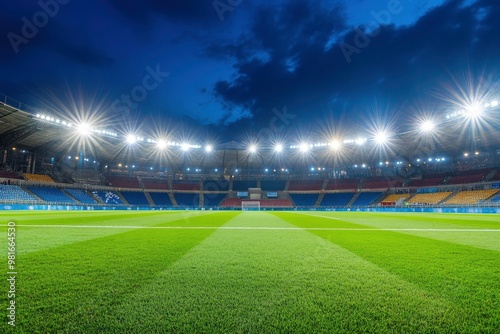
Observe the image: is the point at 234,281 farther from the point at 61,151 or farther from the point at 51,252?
the point at 61,151

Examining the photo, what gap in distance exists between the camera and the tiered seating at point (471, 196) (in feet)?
109

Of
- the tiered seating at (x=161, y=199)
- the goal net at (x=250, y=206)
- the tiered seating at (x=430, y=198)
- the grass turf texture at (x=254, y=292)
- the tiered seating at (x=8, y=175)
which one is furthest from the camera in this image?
the tiered seating at (x=161, y=199)

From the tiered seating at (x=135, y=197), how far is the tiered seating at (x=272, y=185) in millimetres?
25232

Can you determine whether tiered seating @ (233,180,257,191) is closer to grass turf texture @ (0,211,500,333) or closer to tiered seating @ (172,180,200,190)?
tiered seating @ (172,180,200,190)

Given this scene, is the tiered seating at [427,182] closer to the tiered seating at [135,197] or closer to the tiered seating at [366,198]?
the tiered seating at [366,198]

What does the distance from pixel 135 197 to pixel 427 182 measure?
175ft

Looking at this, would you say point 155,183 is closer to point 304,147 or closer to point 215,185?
point 215,185

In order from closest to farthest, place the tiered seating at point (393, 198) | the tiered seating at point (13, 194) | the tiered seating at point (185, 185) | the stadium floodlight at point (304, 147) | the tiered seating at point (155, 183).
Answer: the tiered seating at point (13, 194) → the tiered seating at point (393, 198) → the stadium floodlight at point (304, 147) → the tiered seating at point (155, 183) → the tiered seating at point (185, 185)

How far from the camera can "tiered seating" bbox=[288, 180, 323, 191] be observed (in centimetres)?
5667

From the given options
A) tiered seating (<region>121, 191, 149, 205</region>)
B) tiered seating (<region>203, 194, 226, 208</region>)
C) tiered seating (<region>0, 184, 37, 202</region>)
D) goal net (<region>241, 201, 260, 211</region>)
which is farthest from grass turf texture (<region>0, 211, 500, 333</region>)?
tiered seating (<region>203, 194, 226, 208</region>)

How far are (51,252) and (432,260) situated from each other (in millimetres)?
5485

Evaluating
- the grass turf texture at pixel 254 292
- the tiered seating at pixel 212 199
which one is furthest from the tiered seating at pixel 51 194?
the grass turf texture at pixel 254 292

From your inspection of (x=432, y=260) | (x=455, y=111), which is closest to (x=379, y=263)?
(x=432, y=260)

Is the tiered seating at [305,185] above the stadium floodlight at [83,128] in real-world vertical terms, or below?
below
